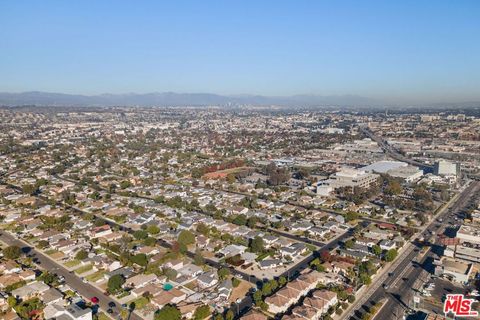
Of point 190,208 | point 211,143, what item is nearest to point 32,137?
point 211,143

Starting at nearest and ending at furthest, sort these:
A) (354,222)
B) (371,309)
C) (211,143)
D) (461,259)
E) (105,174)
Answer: (371,309) → (461,259) → (354,222) → (105,174) → (211,143)

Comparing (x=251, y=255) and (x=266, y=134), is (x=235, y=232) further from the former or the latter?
(x=266, y=134)

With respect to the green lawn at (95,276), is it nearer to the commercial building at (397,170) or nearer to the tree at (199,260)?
the tree at (199,260)

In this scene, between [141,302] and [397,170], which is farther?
[397,170]

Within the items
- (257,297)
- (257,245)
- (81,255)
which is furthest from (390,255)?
(81,255)

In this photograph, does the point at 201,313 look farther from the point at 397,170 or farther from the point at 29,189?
the point at 397,170

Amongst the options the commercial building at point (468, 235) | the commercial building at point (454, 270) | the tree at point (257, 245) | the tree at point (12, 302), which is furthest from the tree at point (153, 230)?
the commercial building at point (468, 235)
